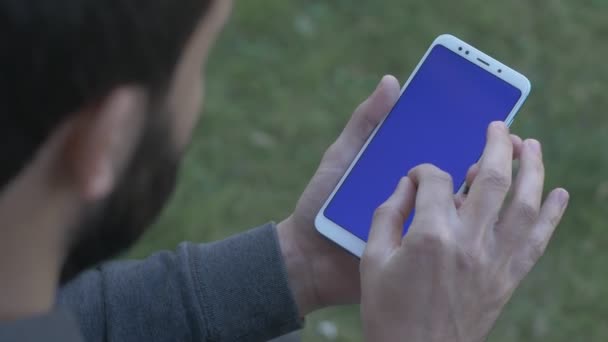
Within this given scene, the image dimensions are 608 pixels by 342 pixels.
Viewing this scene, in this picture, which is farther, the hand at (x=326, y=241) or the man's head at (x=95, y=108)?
the hand at (x=326, y=241)

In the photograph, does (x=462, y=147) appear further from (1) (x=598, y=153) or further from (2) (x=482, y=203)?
(1) (x=598, y=153)

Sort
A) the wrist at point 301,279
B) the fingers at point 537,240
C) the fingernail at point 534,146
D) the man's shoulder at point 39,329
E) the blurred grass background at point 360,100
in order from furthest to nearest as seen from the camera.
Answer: the blurred grass background at point 360,100
the wrist at point 301,279
the fingernail at point 534,146
the fingers at point 537,240
the man's shoulder at point 39,329

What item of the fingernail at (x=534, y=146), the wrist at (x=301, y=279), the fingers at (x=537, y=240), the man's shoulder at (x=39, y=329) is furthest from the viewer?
the wrist at (x=301, y=279)

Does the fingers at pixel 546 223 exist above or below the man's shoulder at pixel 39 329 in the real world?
above

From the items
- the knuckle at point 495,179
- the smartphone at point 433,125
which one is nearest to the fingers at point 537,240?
the knuckle at point 495,179

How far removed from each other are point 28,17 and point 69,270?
385 mm

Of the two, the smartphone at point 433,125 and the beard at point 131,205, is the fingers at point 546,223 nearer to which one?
the smartphone at point 433,125

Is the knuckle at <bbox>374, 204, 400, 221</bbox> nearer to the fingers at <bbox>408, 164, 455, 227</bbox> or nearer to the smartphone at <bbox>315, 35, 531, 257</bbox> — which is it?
the fingers at <bbox>408, 164, 455, 227</bbox>

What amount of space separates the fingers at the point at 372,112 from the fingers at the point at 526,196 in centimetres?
29

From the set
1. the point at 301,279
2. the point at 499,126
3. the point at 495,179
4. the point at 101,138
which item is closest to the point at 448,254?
the point at 495,179

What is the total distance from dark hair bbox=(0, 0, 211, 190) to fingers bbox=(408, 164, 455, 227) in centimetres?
48

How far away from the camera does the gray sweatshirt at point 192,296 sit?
147 cm

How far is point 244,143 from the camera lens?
2797 millimetres

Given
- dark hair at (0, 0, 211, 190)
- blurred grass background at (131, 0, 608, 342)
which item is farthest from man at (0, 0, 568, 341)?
blurred grass background at (131, 0, 608, 342)
